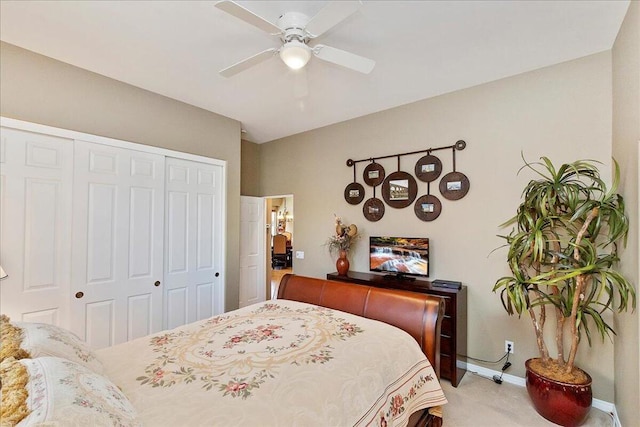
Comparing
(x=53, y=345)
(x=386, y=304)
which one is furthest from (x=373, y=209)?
(x=53, y=345)

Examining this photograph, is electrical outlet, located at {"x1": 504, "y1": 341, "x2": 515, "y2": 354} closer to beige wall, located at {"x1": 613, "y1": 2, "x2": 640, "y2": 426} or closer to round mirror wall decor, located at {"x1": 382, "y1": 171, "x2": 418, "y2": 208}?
beige wall, located at {"x1": 613, "y1": 2, "x2": 640, "y2": 426}

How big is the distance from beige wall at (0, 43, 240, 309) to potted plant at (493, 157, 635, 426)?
10.6ft

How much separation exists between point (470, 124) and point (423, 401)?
262 cm

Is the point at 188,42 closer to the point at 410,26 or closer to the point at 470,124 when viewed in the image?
the point at 410,26

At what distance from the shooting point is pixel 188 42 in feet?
7.55

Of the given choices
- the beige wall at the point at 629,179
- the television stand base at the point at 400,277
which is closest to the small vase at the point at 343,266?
the television stand base at the point at 400,277

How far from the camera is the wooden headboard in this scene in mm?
1997

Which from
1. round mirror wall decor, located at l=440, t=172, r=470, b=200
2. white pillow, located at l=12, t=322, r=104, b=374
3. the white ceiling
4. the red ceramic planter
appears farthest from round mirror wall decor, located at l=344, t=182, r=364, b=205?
white pillow, located at l=12, t=322, r=104, b=374

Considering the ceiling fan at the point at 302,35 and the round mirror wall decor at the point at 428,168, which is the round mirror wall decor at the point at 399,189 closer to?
the round mirror wall decor at the point at 428,168

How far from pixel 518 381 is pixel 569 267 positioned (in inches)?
51.7

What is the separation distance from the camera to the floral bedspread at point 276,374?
43.3 inches

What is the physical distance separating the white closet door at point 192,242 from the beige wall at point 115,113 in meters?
0.26

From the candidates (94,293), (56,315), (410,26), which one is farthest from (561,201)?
(56,315)

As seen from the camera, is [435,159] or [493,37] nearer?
[493,37]
